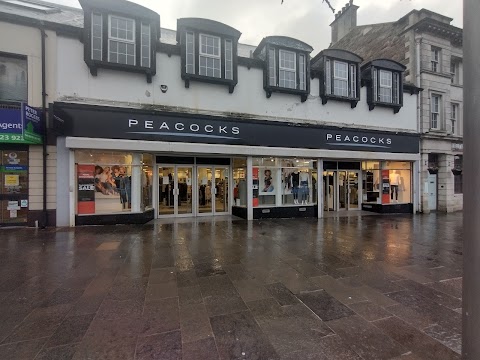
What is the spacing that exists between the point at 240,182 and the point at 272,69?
5195mm

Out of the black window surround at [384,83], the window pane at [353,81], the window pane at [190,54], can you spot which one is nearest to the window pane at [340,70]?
the window pane at [353,81]

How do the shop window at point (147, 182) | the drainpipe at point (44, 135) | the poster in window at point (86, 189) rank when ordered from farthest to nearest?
the shop window at point (147, 182)
the poster in window at point (86, 189)
the drainpipe at point (44, 135)

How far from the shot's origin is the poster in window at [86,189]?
9.21 metres

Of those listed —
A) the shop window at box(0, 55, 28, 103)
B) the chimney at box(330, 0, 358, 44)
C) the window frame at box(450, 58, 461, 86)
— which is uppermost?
the chimney at box(330, 0, 358, 44)

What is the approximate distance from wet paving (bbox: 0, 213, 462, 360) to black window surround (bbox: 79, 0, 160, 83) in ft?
20.2

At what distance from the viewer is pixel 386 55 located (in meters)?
15.5

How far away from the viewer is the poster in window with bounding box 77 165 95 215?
921 cm

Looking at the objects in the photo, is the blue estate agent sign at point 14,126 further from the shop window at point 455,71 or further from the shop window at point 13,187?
the shop window at point 455,71

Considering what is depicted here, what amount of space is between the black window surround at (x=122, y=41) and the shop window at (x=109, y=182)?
299cm

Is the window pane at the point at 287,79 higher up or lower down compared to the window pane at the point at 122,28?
lower down

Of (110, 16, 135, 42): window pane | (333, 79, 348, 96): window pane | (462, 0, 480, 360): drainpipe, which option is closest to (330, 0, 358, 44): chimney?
(333, 79, 348, 96): window pane

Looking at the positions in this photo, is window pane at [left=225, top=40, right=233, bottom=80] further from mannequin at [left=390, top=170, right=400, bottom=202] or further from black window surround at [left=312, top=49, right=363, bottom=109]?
mannequin at [left=390, top=170, right=400, bottom=202]

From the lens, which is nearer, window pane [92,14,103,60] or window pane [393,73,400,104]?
window pane [92,14,103,60]

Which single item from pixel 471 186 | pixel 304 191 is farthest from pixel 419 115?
pixel 471 186
